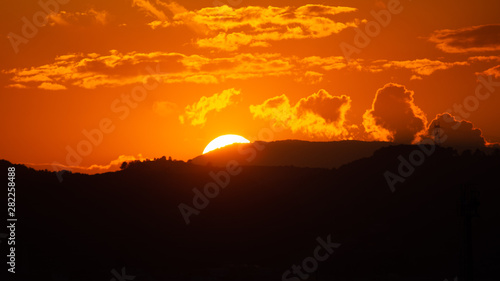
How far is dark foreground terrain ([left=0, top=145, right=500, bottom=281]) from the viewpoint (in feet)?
419

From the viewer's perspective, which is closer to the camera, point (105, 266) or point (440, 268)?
point (105, 266)

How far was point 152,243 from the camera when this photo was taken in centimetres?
14512

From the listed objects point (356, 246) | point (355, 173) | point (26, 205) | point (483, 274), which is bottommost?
point (483, 274)

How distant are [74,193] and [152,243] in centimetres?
2369

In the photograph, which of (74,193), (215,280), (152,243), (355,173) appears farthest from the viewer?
(355,173)

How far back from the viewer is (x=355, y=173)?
633 ft

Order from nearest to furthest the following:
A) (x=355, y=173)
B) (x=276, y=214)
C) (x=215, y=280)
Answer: (x=215, y=280) → (x=276, y=214) → (x=355, y=173)

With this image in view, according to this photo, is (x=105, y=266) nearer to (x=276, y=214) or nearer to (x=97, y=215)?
(x=97, y=215)

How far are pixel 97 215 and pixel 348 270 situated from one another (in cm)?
5407

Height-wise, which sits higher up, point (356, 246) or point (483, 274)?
point (356, 246)

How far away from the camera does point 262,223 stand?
546 ft

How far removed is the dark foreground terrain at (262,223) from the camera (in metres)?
128

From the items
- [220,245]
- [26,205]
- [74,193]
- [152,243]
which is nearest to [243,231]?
[220,245]

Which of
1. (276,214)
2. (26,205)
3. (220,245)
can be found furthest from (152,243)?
(276,214)
